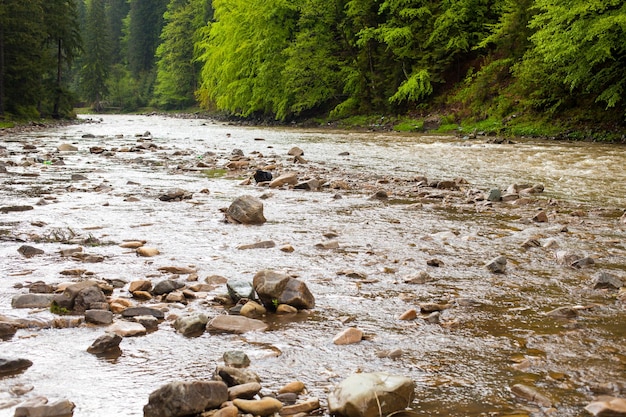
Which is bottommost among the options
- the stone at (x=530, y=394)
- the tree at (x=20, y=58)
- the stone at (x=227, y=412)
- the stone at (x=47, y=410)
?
the stone at (x=47, y=410)

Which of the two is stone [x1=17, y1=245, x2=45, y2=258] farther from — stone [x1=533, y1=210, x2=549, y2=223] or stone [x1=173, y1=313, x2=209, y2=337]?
stone [x1=533, y1=210, x2=549, y2=223]

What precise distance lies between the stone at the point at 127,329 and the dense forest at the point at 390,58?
18231 mm

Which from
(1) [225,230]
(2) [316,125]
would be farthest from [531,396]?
(2) [316,125]

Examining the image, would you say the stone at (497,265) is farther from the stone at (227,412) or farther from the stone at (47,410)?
the stone at (47,410)

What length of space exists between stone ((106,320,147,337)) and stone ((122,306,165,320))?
15cm

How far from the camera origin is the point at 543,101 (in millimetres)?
23469

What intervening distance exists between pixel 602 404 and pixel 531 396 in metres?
0.30

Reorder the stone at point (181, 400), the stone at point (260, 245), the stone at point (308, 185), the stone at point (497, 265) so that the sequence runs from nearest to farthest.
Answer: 1. the stone at point (181, 400)
2. the stone at point (497, 265)
3. the stone at point (260, 245)
4. the stone at point (308, 185)

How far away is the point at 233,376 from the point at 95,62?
8419 cm

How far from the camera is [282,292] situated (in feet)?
13.2

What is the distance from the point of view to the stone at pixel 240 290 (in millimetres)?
4082

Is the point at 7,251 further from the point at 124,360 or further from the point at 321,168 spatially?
the point at 321,168

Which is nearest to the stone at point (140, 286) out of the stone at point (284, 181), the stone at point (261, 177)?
the stone at point (284, 181)

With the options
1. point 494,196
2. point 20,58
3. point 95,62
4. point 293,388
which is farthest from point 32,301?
point 95,62
